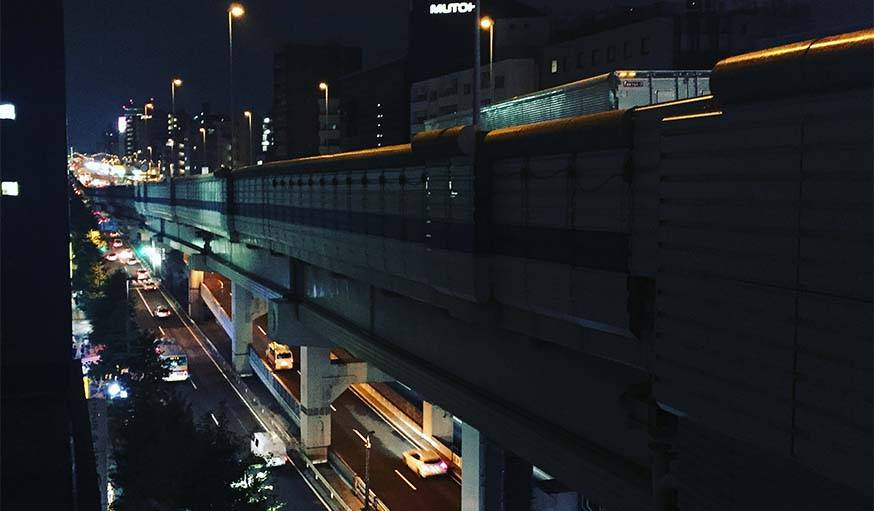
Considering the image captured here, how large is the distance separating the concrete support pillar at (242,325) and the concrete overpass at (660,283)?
35515mm

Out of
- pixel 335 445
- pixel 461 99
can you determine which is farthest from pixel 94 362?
pixel 461 99

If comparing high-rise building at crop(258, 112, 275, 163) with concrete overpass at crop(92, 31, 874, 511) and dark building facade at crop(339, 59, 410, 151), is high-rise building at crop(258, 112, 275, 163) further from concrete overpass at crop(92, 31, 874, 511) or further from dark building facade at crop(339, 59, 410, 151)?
concrete overpass at crop(92, 31, 874, 511)

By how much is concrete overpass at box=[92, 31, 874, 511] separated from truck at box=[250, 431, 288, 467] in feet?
63.9

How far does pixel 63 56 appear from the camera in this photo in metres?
11.2

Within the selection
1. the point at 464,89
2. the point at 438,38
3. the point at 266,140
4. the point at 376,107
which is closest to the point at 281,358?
the point at 464,89

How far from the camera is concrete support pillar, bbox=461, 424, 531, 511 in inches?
818

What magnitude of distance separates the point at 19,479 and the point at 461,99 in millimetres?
61198

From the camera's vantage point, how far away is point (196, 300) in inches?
2813

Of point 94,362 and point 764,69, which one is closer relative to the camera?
point 764,69

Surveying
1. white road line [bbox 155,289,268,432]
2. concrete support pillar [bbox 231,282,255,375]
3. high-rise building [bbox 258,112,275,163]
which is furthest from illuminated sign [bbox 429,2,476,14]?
high-rise building [bbox 258,112,275,163]

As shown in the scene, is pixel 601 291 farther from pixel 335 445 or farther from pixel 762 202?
pixel 335 445

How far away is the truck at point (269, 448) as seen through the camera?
33000 mm

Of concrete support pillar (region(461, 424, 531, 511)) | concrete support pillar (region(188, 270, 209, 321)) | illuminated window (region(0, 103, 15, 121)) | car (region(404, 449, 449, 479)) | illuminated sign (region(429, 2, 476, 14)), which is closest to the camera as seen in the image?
illuminated window (region(0, 103, 15, 121))

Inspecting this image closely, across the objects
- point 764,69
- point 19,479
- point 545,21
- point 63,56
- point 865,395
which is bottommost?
point 19,479
